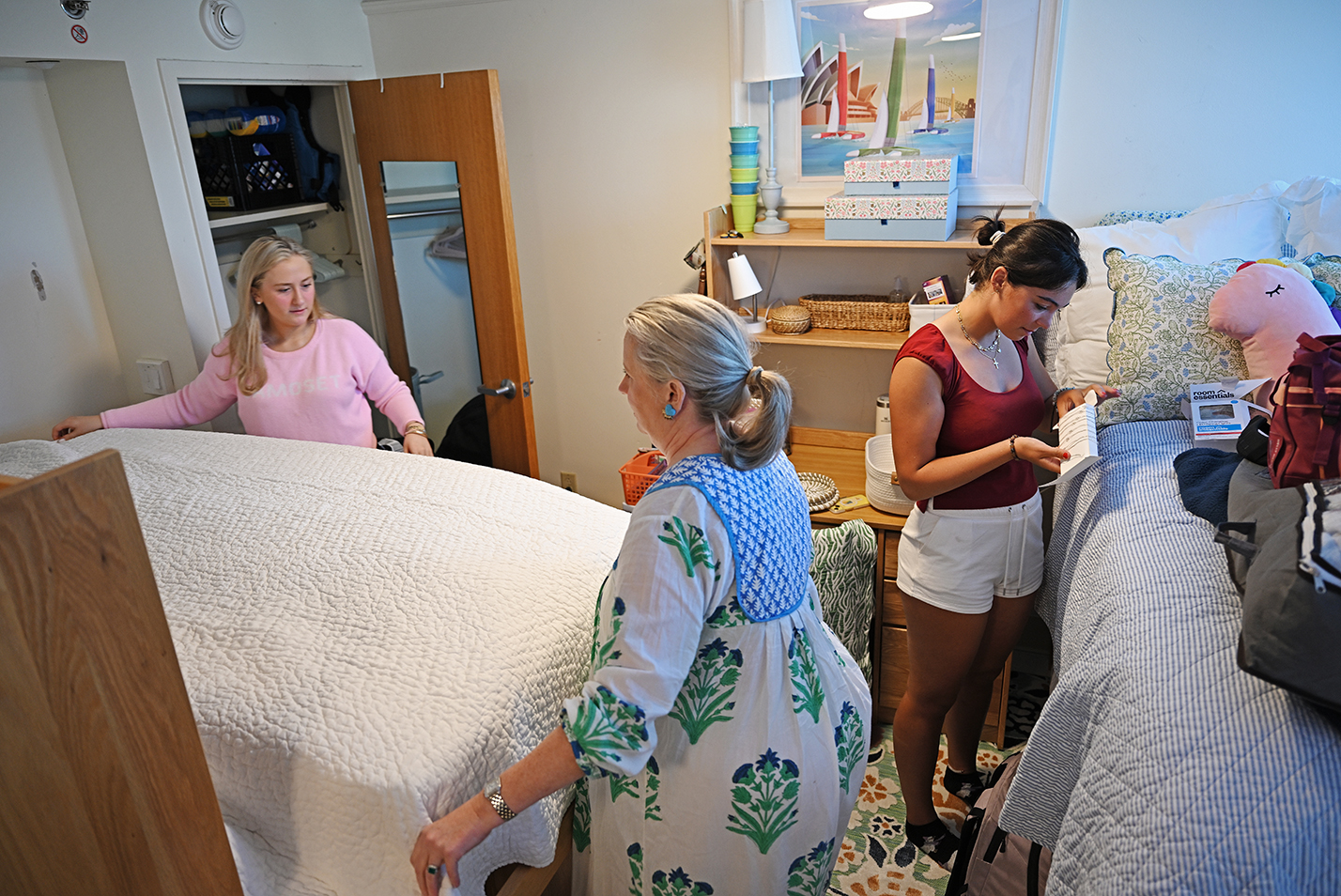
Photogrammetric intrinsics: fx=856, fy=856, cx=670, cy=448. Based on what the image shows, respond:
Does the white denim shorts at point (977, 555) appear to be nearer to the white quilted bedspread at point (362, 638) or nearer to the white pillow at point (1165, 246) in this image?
the white pillow at point (1165, 246)

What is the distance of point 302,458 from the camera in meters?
1.62

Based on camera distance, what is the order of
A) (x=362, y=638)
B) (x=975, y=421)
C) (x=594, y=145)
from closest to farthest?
(x=362, y=638), (x=975, y=421), (x=594, y=145)

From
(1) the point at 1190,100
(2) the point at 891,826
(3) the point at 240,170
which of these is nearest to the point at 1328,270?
(1) the point at 1190,100

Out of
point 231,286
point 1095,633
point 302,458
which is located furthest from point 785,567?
point 231,286

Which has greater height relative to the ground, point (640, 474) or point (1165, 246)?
point (1165, 246)

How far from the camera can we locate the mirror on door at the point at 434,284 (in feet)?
8.87

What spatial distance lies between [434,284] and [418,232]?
174 millimetres

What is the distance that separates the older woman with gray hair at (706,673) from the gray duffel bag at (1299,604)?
529mm

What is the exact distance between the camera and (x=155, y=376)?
2.42m

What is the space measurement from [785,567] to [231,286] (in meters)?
2.41

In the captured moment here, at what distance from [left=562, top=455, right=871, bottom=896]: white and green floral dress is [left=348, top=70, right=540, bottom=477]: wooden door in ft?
5.18

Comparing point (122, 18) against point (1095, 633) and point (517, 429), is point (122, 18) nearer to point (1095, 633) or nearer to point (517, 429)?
point (517, 429)

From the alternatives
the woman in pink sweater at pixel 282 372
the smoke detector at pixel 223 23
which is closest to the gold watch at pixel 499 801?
the woman in pink sweater at pixel 282 372

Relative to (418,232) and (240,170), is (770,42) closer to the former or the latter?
(418,232)
